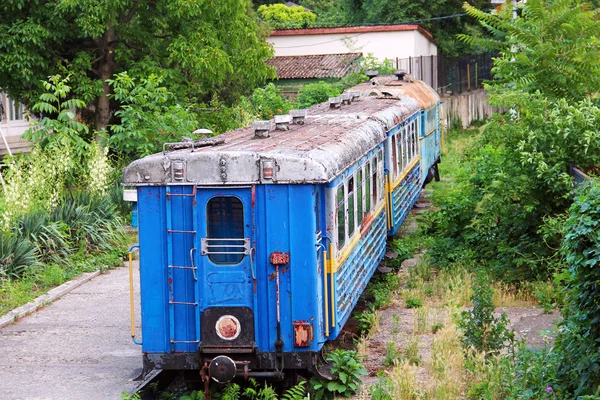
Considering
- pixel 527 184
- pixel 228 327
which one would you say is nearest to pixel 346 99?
pixel 527 184

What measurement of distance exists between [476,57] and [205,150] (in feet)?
112

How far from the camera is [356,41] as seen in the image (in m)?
35.9

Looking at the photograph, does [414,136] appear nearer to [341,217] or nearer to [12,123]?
[341,217]

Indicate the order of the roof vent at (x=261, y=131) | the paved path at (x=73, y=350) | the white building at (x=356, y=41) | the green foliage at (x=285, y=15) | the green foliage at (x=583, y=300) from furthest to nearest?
the green foliage at (x=285, y=15) → the white building at (x=356, y=41) → the roof vent at (x=261, y=131) → the paved path at (x=73, y=350) → the green foliage at (x=583, y=300)

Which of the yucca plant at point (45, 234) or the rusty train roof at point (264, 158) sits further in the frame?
the yucca plant at point (45, 234)

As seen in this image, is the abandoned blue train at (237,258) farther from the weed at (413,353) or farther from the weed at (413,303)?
the weed at (413,303)

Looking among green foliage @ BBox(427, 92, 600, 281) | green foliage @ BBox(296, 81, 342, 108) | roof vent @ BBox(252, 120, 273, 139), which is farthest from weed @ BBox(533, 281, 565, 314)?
green foliage @ BBox(296, 81, 342, 108)

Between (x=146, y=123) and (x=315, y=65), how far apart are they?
15.8 meters

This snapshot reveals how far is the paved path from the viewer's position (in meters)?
9.75

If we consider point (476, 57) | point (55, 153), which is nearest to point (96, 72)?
point (55, 153)

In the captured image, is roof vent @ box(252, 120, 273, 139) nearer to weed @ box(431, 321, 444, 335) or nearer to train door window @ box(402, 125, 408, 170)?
weed @ box(431, 321, 444, 335)

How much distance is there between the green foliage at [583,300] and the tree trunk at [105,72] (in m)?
16.2

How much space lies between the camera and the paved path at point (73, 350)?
9.75 metres

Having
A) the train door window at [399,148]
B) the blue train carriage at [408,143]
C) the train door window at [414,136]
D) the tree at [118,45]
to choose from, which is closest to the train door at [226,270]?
the blue train carriage at [408,143]
